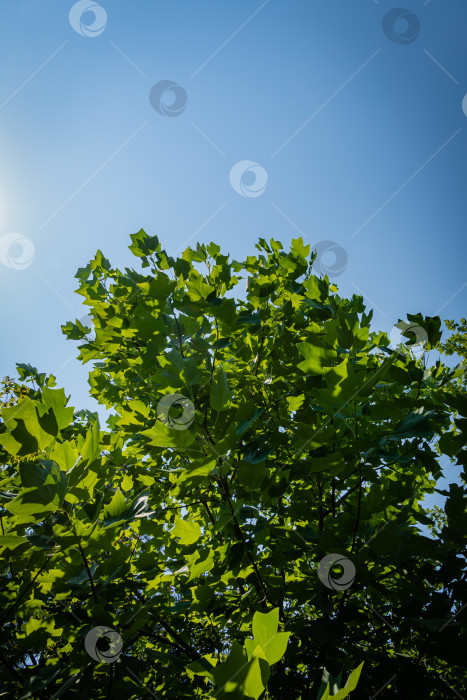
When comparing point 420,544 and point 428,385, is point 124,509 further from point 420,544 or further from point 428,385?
point 428,385

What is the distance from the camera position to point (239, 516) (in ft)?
5.44

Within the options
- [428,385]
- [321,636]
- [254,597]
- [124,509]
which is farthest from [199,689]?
[428,385]

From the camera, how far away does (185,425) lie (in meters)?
1.50

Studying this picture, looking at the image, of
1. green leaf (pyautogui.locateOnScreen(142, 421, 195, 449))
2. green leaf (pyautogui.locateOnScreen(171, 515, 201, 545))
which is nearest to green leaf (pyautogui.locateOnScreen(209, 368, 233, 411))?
green leaf (pyautogui.locateOnScreen(142, 421, 195, 449))
